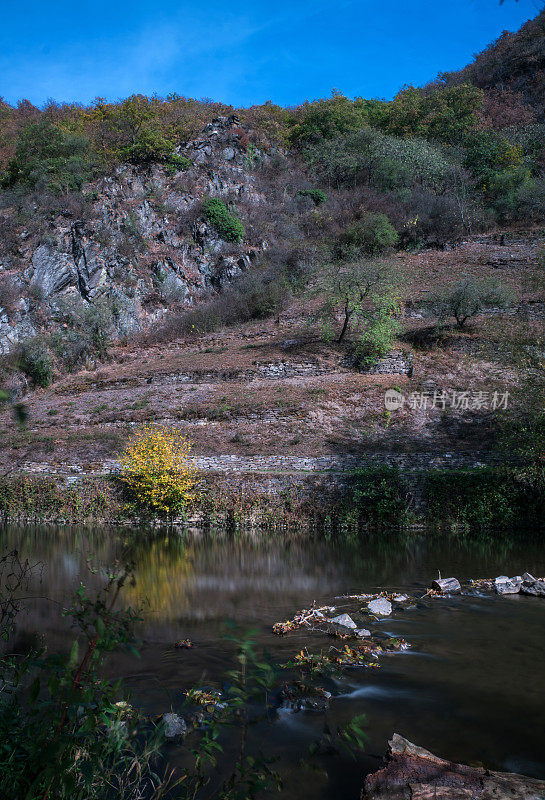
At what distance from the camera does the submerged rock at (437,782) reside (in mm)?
2861

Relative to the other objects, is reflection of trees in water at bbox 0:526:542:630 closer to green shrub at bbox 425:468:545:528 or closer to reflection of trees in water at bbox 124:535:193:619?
reflection of trees in water at bbox 124:535:193:619

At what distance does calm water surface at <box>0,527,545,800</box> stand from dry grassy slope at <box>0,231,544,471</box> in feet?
21.4

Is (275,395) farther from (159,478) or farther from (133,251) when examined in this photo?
(133,251)

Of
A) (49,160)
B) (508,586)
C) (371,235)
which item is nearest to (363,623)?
(508,586)

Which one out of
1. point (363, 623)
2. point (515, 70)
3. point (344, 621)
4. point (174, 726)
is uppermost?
point (515, 70)

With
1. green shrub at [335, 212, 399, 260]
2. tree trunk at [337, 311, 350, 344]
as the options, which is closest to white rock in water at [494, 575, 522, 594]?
tree trunk at [337, 311, 350, 344]

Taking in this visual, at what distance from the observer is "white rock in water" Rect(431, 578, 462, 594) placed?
8.23 m

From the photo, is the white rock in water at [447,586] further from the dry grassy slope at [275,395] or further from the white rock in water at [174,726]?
the dry grassy slope at [275,395]

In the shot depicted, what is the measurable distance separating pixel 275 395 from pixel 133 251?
930 inches

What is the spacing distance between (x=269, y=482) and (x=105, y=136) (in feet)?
152

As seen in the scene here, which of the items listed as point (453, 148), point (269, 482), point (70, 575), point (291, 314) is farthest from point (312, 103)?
point (70, 575)

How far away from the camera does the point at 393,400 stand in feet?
74.5

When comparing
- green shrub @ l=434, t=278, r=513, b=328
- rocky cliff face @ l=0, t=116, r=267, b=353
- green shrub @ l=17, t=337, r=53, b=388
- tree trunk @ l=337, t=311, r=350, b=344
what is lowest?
green shrub @ l=17, t=337, r=53, b=388

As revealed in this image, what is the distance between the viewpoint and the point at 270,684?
1.91 m
